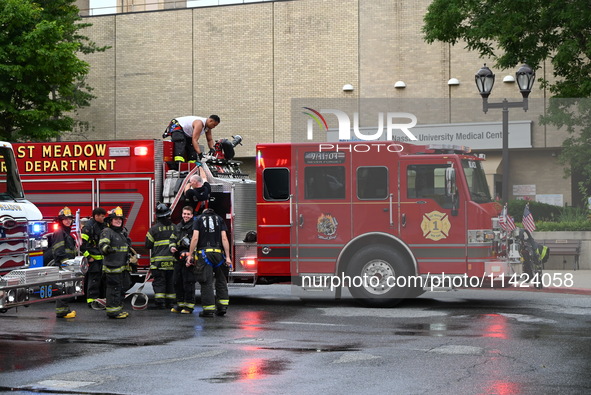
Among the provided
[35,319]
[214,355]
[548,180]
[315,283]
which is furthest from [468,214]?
[548,180]

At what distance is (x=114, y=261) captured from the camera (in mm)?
13070

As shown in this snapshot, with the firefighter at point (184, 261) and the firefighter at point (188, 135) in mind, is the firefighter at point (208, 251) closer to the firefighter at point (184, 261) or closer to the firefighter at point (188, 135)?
the firefighter at point (184, 261)

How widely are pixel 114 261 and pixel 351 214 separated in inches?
142

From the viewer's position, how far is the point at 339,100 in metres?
34.4

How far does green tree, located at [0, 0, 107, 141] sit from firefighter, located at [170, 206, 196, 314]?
1476 cm

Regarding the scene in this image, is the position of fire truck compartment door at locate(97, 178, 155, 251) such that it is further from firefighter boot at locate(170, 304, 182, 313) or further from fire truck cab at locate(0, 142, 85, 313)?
fire truck cab at locate(0, 142, 85, 313)

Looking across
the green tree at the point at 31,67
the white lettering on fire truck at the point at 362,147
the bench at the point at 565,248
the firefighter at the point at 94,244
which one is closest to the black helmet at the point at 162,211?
the firefighter at the point at 94,244

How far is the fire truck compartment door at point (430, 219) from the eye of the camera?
13.8 meters

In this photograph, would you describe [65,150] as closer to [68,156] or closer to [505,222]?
[68,156]

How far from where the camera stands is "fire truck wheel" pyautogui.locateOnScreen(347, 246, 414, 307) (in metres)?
14.0

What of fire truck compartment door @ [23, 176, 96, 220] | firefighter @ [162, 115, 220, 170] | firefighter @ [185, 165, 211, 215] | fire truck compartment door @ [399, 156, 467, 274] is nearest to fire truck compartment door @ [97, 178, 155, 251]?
fire truck compartment door @ [23, 176, 96, 220]

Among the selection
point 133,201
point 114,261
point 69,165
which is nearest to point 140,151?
point 133,201

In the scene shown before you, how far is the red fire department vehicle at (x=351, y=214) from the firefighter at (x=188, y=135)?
294 millimetres

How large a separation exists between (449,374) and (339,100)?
26479 millimetres
